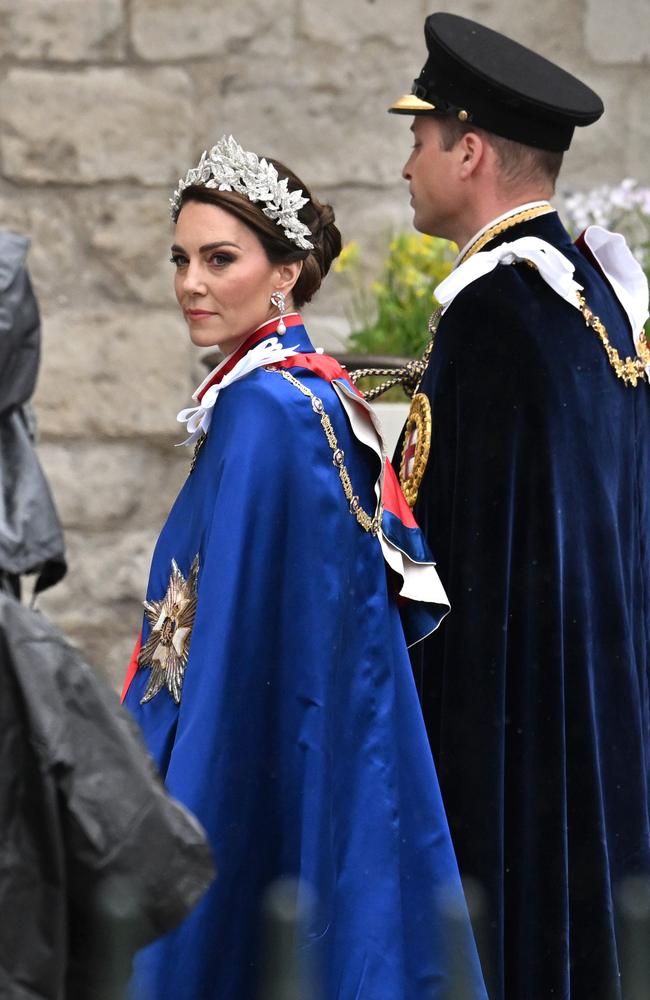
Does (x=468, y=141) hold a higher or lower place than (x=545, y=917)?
higher

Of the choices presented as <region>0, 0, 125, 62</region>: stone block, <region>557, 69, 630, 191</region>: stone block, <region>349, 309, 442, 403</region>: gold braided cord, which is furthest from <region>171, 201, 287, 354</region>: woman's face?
<region>557, 69, 630, 191</region>: stone block

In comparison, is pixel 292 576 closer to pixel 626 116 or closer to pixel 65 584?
pixel 65 584

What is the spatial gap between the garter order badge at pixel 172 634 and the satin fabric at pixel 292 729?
3cm

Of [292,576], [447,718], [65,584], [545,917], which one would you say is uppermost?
[292,576]

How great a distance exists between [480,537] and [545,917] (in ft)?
2.31

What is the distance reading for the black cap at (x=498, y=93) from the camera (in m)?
3.38

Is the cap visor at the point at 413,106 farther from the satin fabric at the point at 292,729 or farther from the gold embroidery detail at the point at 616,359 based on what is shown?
the satin fabric at the point at 292,729

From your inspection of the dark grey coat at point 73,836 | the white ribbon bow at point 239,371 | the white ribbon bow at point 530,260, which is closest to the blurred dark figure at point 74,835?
the dark grey coat at point 73,836

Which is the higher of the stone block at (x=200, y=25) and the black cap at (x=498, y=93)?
the black cap at (x=498, y=93)

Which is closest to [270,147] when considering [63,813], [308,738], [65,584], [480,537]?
[65,584]

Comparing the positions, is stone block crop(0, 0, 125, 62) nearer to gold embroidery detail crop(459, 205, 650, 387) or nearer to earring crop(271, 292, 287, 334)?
gold embroidery detail crop(459, 205, 650, 387)

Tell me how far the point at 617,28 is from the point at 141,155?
1503mm

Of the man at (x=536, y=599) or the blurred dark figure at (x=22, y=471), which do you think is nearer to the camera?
the blurred dark figure at (x=22, y=471)

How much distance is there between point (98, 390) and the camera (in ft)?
17.4
